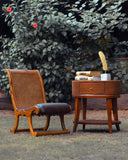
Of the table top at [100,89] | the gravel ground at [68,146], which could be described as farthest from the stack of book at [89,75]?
the gravel ground at [68,146]

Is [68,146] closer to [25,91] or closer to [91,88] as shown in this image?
[91,88]

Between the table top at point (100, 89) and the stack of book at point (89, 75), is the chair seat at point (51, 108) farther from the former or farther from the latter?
the stack of book at point (89, 75)

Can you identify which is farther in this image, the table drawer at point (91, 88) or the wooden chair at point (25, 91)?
the wooden chair at point (25, 91)

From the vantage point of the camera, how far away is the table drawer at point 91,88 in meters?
4.54

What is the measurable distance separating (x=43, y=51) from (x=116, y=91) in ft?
9.09

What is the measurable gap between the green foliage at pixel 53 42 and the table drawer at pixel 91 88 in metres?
2.41

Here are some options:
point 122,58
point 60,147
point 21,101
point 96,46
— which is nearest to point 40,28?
point 96,46

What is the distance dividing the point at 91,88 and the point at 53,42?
2696 mm

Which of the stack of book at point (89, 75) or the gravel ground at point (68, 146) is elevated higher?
the stack of book at point (89, 75)

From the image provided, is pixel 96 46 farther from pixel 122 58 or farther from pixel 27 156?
pixel 27 156

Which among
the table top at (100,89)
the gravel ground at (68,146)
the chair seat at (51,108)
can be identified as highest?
the table top at (100,89)

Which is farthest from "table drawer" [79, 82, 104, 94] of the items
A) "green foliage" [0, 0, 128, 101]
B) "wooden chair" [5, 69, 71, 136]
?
"green foliage" [0, 0, 128, 101]

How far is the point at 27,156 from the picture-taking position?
308 cm

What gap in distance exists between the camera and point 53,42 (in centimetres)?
702
